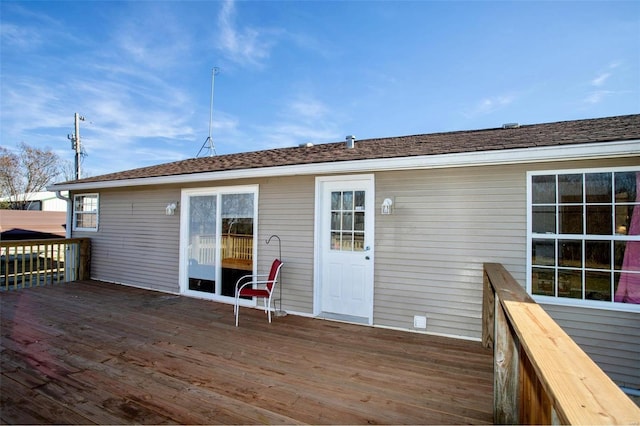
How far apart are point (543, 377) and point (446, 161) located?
10.7 ft

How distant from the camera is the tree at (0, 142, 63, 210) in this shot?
2110 centimetres

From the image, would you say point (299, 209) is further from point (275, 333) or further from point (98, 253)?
point (98, 253)

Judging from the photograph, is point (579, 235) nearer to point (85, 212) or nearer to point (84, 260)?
point (84, 260)

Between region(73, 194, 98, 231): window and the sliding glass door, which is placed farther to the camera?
region(73, 194, 98, 231): window

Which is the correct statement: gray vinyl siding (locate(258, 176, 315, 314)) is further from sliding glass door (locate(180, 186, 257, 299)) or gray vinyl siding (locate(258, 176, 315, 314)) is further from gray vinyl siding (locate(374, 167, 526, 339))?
gray vinyl siding (locate(374, 167, 526, 339))

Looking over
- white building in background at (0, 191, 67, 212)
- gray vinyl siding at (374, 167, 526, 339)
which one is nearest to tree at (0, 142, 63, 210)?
white building in background at (0, 191, 67, 212)

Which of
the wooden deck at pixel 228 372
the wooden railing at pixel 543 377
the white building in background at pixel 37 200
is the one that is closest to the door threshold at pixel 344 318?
the wooden deck at pixel 228 372

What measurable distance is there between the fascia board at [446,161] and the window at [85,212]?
3.30m

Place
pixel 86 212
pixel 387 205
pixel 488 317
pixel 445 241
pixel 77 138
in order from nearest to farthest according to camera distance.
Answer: pixel 488 317 < pixel 445 241 < pixel 387 205 < pixel 86 212 < pixel 77 138

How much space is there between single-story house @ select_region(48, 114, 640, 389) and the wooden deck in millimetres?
642

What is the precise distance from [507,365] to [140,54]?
964cm

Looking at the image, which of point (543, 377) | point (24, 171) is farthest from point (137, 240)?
point (24, 171)

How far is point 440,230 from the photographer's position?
4.10 m

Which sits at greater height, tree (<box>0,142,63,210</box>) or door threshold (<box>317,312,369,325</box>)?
tree (<box>0,142,63,210</box>)
